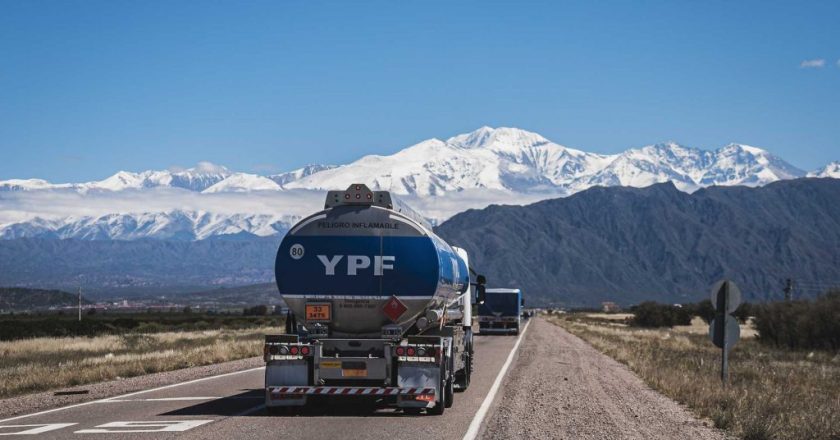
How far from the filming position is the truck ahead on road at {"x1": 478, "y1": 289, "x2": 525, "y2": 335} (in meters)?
62.8

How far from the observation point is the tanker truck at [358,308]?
18281 mm

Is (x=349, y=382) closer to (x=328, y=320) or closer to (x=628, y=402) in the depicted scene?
(x=328, y=320)

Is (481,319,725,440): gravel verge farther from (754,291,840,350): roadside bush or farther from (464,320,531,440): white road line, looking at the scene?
(754,291,840,350): roadside bush

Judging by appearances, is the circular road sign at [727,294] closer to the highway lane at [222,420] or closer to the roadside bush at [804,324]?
the highway lane at [222,420]

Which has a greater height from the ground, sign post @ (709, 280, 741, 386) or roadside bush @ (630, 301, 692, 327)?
sign post @ (709, 280, 741, 386)

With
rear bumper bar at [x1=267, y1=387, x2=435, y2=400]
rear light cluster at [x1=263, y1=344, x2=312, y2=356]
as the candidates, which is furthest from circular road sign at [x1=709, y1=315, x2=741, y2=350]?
rear light cluster at [x1=263, y1=344, x2=312, y2=356]

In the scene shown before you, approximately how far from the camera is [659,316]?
117500mm

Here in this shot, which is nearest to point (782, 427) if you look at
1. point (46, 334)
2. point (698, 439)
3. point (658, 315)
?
point (698, 439)

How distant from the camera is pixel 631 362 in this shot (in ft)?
116

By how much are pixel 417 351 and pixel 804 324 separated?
4346 centimetres

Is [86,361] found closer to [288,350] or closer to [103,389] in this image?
[103,389]

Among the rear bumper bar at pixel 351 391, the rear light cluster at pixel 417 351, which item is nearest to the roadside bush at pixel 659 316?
the rear light cluster at pixel 417 351

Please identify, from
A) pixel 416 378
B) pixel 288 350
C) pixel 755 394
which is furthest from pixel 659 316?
pixel 288 350

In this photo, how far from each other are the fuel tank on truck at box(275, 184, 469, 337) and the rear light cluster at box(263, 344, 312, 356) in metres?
0.52
